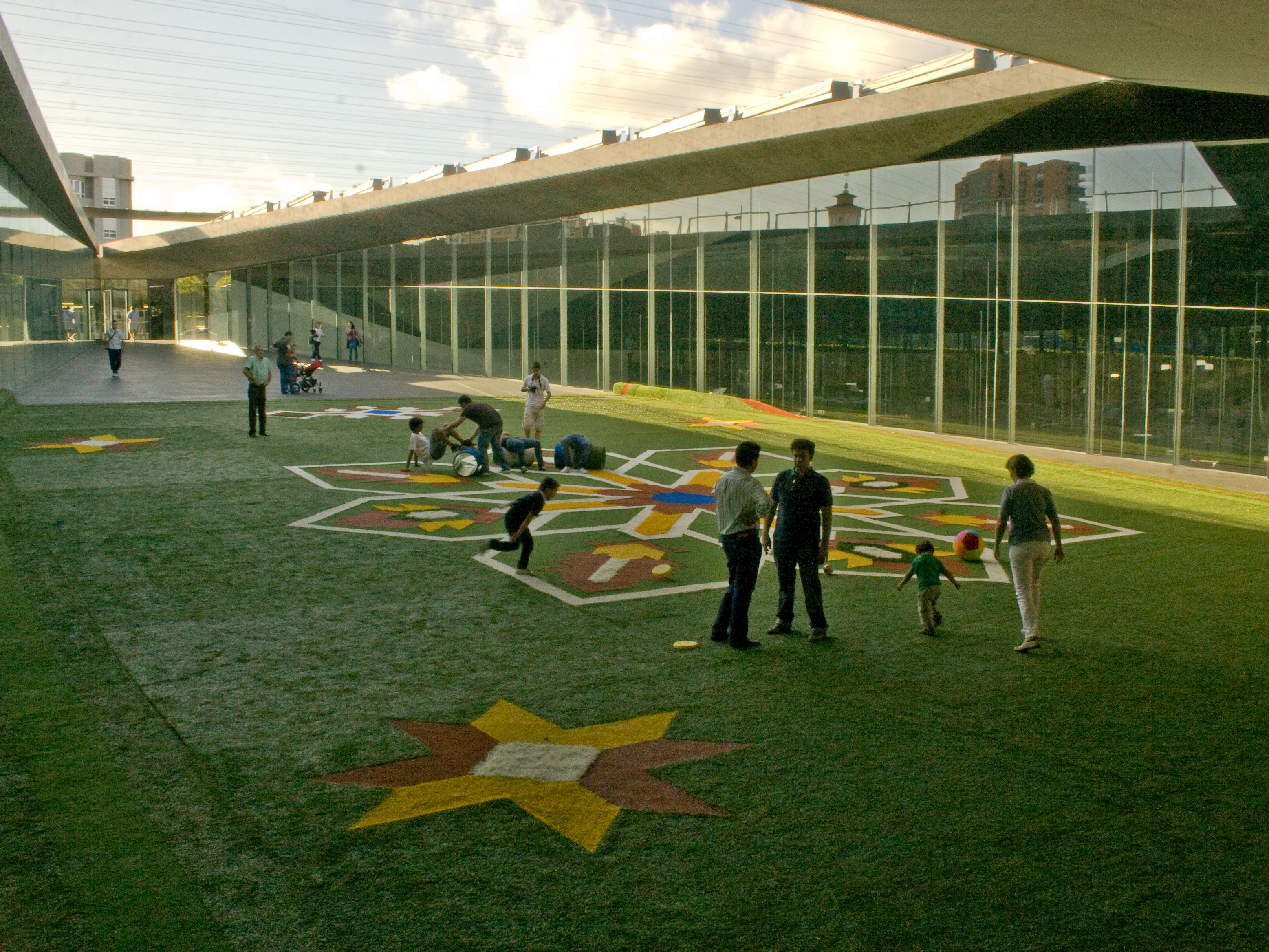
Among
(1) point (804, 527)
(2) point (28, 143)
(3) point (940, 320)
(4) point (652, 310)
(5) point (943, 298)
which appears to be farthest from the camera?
(4) point (652, 310)

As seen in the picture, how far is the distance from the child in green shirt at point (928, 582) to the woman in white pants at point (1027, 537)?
560 mm

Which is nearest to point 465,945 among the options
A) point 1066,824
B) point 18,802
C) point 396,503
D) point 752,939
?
point 752,939

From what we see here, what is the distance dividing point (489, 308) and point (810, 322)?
1735cm

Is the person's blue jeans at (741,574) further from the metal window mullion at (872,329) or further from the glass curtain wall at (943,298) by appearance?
the metal window mullion at (872,329)

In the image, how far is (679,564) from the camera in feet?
42.1

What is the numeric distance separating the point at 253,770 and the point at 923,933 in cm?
401

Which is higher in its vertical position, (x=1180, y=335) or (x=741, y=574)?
(x=1180, y=335)

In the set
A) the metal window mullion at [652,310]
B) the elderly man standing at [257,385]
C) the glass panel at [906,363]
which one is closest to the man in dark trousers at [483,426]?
the elderly man standing at [257,385]

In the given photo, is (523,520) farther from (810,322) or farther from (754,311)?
(754,311)

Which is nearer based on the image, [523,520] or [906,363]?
[523,520]

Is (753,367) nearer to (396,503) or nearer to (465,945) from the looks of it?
(396,503)

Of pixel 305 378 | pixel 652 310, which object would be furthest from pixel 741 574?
pixel 652 310

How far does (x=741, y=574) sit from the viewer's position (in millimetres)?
9438

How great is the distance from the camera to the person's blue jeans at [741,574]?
9.41 metres
